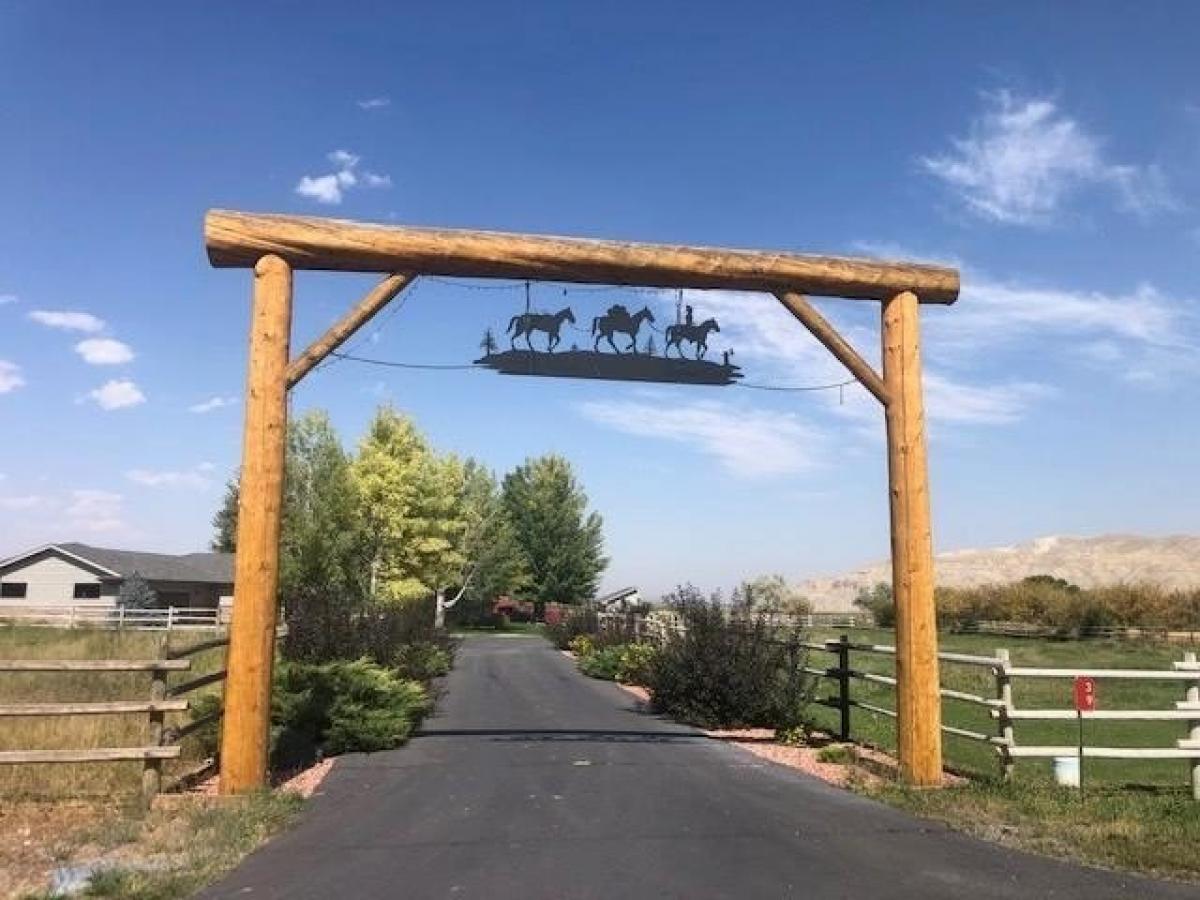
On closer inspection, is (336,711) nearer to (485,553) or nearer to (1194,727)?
(1194,727)

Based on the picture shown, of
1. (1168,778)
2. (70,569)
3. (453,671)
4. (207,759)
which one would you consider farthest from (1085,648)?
(70,569)

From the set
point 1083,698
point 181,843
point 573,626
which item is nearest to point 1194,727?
point 1083,698

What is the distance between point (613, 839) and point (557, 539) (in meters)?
68.9

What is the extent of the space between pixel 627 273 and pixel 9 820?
7.08m

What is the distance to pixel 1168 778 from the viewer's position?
44.8ft

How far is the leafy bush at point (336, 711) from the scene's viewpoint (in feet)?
38.2

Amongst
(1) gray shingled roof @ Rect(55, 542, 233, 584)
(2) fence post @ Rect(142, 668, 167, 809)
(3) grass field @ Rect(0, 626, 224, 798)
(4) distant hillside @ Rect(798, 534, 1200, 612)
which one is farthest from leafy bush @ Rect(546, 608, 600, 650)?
(4) distant hillside @ Rect(798, 534, 1200, 612)

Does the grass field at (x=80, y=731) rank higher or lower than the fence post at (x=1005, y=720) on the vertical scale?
lower

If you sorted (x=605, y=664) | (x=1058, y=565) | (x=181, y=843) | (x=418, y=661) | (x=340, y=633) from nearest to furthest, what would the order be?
(x=181, y=843) < (x=340, y=633) < (x=418, y=661) < (x=605, y=664) < (x=1058, y=565)

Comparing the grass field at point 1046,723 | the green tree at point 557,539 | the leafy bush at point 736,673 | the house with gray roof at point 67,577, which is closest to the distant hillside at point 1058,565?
the green tree at point 557,539

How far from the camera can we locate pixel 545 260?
10219 mm

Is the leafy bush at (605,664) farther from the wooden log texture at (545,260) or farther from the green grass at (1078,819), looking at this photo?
the wooden log texture at (545,260)

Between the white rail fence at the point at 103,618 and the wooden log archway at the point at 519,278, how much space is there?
3769 cm

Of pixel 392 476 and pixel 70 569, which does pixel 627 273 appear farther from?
pixel 70 569
